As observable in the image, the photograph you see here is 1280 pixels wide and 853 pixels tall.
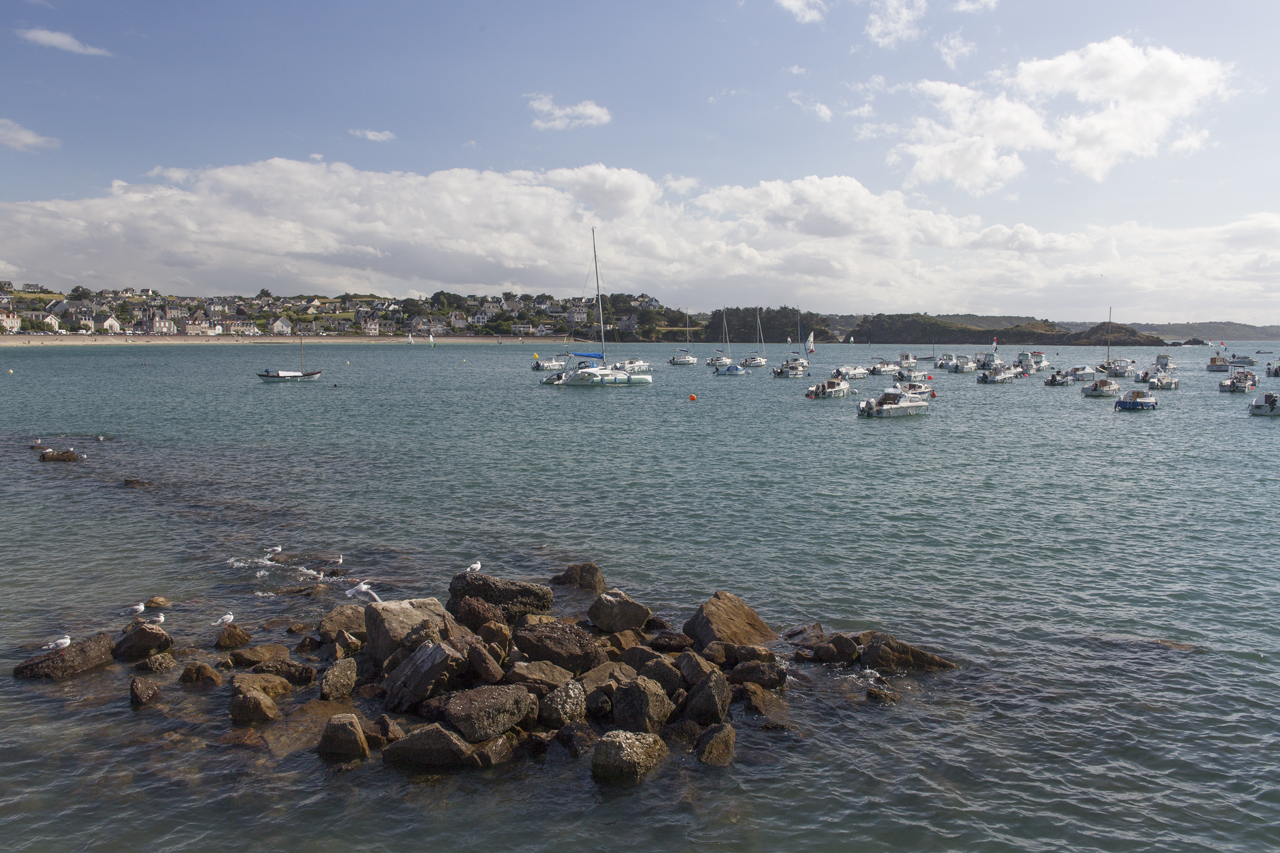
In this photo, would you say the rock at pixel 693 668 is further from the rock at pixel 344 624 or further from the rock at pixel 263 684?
the rock at pixel 263 684

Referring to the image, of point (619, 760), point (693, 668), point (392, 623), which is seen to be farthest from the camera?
point (392, 623)

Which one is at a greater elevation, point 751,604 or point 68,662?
point 68,662

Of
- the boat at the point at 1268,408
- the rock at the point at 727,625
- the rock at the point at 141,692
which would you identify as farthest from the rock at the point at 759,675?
the boat at the point at 1268,408

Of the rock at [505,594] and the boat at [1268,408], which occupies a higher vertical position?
the boat at [1268,408]

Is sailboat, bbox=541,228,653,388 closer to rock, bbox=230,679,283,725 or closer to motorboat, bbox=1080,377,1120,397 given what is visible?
motorboat, bbox=1080,377,1120,397

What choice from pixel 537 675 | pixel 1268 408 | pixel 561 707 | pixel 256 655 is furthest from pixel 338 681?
pixel 1268 408

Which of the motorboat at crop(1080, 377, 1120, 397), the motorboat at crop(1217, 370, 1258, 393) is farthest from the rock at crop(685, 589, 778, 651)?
the motorboat at crop(1217, 370, 1258, 393)

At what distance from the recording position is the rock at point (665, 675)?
12570 millimetres

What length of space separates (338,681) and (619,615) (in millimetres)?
5576

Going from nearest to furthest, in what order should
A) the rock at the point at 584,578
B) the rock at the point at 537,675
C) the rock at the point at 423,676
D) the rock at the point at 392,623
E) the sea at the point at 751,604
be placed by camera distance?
the sea at the point at 751,604
the rock at the point at 423,676
the rock at the point at 537,675
the rock at the point at 392,623
the rock at the point at 584,578

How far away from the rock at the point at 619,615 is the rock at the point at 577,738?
3.90 m

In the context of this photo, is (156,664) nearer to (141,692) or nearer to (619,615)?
(141,692)

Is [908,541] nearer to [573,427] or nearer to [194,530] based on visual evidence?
[194,530]

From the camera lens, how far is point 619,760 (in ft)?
Answer: 34.4
